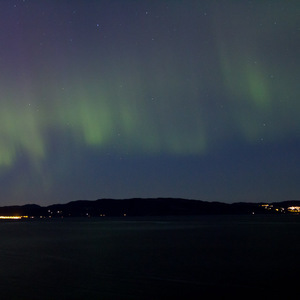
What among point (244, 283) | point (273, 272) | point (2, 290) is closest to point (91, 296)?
point (2, 290)

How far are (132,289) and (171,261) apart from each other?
14.4 metres

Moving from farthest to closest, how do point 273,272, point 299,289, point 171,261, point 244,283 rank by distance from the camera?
point 171,261
point 273,272
point 244,283
point 299,289

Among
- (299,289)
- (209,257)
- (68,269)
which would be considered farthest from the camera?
(209,257)

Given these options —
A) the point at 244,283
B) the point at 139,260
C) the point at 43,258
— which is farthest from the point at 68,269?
the point at 244,283

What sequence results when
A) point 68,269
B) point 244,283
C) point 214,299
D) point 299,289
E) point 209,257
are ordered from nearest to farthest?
point 214,299 < point 299,289 < point 244,283 < point 68,269 < point 209,257

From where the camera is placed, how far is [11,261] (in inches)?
1582

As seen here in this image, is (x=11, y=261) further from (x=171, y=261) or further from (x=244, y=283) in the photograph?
(x=244, y=283)

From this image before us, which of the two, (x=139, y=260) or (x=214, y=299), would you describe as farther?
(x=139, y=260)

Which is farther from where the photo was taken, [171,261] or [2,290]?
[171,261]

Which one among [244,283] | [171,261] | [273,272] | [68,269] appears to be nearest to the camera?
[244,283]

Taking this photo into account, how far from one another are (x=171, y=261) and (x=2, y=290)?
17757 mm

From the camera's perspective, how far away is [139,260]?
3953 cm

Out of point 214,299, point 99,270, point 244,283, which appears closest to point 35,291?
point 99,270

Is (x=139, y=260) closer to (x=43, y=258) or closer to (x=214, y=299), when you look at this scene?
(x=43, y=258)
